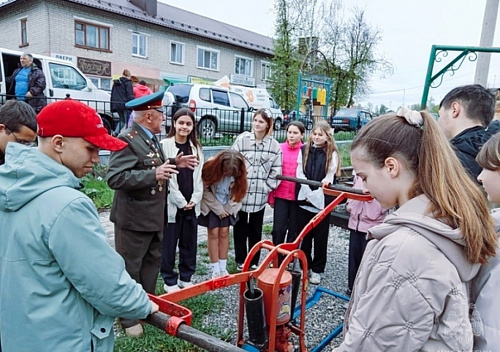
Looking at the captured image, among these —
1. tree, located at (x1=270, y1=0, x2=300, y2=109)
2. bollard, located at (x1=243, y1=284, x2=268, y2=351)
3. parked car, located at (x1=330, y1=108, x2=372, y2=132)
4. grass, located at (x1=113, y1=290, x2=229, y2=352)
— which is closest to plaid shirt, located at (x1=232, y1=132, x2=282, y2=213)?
grass, located at (x1=113, y1=290, x2=229, y2=352)

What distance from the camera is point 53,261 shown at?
4.69ft

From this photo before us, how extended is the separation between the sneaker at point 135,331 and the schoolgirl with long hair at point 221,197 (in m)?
1.24

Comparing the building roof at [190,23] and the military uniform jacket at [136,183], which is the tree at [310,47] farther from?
the military uniform jacket at [136,183]

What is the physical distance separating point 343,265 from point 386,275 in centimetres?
412

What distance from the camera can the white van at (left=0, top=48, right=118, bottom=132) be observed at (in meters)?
9.54

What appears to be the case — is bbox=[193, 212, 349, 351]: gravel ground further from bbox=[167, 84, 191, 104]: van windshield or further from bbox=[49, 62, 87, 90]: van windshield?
bbox=[167, 84, 191, 104]: van windshield

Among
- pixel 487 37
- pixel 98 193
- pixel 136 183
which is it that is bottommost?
pixel 98 193

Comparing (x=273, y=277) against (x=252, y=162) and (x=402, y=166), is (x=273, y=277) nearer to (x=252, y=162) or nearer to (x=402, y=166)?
(x=402, y=166)

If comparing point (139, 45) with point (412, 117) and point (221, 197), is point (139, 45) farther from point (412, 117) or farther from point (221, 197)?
point (412, 117)

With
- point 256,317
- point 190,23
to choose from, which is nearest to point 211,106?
point 256,317

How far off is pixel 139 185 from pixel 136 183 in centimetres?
3

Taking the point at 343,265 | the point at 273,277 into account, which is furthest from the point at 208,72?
the point at 273,277

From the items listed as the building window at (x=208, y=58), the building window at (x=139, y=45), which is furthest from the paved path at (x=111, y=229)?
the building window at (x=208, y=58)

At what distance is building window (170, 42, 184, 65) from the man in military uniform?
24664mm
